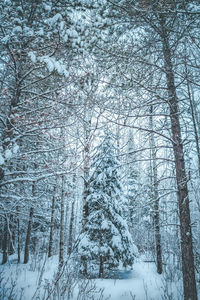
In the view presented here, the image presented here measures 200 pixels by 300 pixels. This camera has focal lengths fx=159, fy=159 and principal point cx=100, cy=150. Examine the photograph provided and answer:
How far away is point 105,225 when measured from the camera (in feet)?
23.6

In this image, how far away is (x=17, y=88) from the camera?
488 cm

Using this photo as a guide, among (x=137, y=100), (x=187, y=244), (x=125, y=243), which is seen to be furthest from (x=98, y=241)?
(x=137, y=100)

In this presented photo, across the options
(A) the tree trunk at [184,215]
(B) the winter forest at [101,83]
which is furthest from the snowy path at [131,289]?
(A) the tree trunk at [184,215]

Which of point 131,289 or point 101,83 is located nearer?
point 101,83

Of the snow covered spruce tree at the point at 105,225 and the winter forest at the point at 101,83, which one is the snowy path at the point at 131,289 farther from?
the snow covered spruce tree at the point at 105,225

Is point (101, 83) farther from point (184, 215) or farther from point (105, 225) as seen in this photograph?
point (105, 225)

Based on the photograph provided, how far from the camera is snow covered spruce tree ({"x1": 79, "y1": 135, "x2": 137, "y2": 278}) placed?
6.93 meters

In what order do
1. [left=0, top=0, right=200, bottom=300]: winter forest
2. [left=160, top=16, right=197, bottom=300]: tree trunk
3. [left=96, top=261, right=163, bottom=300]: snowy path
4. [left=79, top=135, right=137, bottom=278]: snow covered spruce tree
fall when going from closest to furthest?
[left=160, top=16, right=197, bottom=300]: tree trunk
[left=0, top=0, right=200, bottom=300]: winter forest
[left=96, top=261, right=163, bottom=300]: snowy path
[left=79, top=135, right=137, bottom=278]: snow covered spruce tree

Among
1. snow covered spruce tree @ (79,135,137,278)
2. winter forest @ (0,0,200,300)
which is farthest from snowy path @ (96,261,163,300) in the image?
snow covered spruce tree @ (79,135,137,278)

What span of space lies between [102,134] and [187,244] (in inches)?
261

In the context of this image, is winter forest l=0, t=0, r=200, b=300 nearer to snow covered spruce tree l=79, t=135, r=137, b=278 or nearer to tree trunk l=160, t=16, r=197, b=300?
tree trunk l=160, t=16, r=197, b=300

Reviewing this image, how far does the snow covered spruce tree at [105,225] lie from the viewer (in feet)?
22.7

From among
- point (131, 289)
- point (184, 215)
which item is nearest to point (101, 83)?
point (184, 215)

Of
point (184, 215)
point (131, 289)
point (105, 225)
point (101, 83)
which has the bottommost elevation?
point (131, 289)
